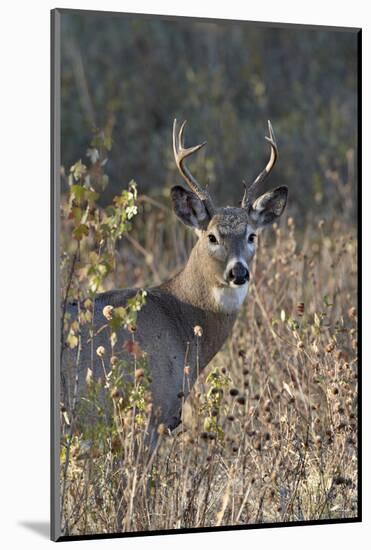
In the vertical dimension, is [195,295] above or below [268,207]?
below

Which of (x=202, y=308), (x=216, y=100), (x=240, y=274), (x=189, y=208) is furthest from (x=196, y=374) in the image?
(x=216, y=100)

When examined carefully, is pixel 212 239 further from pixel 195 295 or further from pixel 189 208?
pixel 195 295

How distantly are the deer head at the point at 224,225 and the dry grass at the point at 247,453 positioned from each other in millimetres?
362

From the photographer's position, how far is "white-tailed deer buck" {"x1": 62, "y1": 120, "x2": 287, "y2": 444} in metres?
7.70

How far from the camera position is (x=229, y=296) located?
8.04m

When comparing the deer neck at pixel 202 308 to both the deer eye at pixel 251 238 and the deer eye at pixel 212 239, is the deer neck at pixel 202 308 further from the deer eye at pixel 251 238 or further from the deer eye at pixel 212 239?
the deer eye at pixel 251 238

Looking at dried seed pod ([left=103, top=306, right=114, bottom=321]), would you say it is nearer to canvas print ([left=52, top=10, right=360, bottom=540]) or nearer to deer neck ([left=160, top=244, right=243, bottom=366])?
canvas print ([left=52, top=10, right=360, bottom=540])

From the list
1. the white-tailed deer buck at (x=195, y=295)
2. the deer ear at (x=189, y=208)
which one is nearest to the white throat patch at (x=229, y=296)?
the white-tailed deer buck at (x=195, y=295)

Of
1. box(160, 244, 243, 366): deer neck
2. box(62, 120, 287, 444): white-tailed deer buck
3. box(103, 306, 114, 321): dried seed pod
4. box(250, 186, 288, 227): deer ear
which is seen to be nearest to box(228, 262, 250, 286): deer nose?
box(62, 120, 287, 444): white-tailed deer buck

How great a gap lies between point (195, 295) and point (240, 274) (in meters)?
0.54

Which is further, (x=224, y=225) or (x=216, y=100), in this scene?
(x=216, y=100)

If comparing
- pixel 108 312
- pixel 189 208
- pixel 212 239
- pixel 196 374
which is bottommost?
pixel 196 374

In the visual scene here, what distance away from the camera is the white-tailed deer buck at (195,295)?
7703mm

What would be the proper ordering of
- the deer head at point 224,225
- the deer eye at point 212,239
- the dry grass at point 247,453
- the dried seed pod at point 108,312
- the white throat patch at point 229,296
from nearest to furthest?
the dried seed pod at point 108,312 → the dry grass at point 247,453 → the deer head at point 224,225 → the deer eye at point 212,239 → the white throat patch at point 229,296
